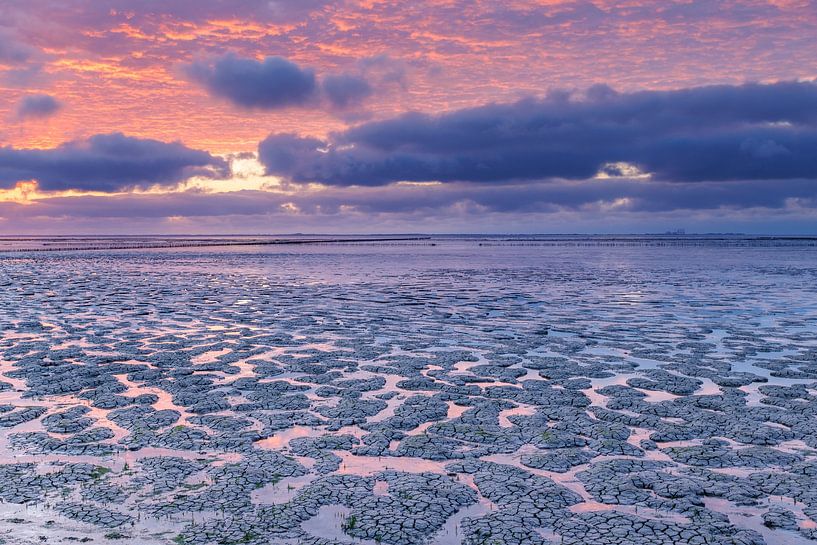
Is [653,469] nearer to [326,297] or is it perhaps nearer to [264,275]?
[326,297]

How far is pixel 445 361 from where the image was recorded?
46.0 ft

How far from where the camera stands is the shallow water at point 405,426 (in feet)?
20.6

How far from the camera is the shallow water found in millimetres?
6273

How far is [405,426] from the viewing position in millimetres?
9281

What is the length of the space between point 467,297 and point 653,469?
20592 mm

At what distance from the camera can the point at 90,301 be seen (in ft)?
85.8

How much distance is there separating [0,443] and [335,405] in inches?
175

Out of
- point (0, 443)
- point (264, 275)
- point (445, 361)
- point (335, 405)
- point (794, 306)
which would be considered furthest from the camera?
point (264, 275)

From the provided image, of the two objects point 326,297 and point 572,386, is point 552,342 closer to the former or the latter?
point 572,386

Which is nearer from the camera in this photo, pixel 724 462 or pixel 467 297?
pixel 724 462

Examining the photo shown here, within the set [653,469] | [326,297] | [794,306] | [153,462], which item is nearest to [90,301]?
[326,297]

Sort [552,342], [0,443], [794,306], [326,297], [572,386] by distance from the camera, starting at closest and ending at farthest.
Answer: [0,443]
[572,386]
[552,342]
[794,306]
[326,297]

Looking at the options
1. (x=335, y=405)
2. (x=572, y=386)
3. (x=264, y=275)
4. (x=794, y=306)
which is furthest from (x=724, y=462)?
(x=264, y=275)

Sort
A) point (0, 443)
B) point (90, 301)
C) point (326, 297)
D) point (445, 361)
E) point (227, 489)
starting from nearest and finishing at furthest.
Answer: point (227, 489) → point (0, 443) → point (445, 361) → point (90, 301) → point (326, 297)
